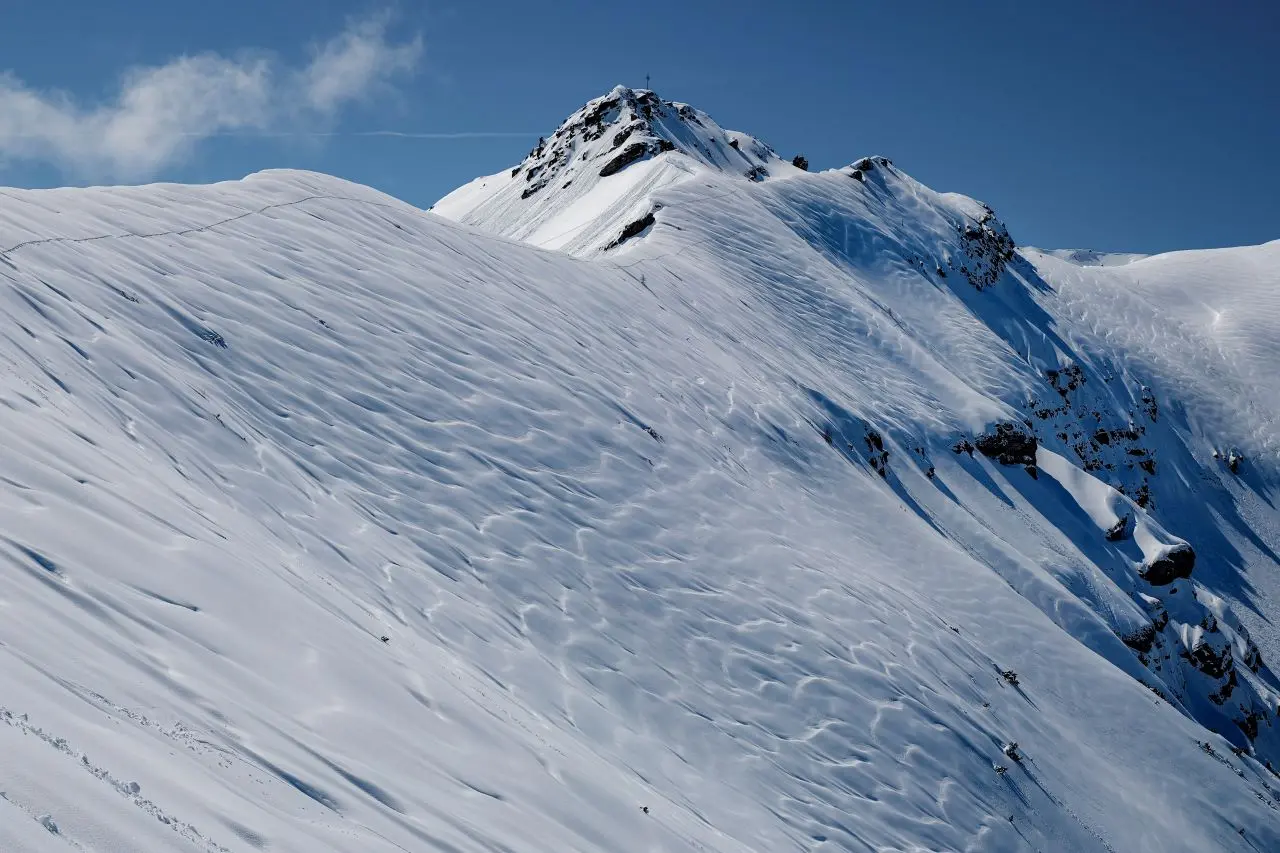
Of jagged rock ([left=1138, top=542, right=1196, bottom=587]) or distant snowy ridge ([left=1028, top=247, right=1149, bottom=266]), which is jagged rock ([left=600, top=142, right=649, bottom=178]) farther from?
distant snowy ridge ([left=1028, top=247, right=1149, bottom=266])

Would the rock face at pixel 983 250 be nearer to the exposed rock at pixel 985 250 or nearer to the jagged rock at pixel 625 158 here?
the exposed rock at pixel 985 250

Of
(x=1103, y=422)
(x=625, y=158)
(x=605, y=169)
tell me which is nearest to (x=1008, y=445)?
(x=1103, y=422)

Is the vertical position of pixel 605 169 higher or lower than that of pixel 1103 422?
higher

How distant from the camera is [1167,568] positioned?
3581 centimetres

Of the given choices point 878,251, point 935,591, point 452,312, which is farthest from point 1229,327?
point 452,312

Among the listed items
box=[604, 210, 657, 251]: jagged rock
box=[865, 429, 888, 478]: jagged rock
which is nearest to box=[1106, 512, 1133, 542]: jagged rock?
box=[865, 429, 888, 478]: jagged rock

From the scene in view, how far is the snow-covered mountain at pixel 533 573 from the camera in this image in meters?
6.13

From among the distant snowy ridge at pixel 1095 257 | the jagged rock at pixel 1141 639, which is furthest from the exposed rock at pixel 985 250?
the distant snowy ridge at pixel 1095 257

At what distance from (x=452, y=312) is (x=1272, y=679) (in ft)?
123

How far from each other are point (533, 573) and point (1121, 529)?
3114 centimetres

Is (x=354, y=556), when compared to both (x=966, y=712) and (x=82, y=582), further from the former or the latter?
(x=966, y=712)

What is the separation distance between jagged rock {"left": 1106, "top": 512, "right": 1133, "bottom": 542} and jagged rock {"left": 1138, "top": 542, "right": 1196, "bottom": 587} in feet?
4.71

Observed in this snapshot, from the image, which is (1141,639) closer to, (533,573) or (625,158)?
(533,573)

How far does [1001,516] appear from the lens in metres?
32.6
